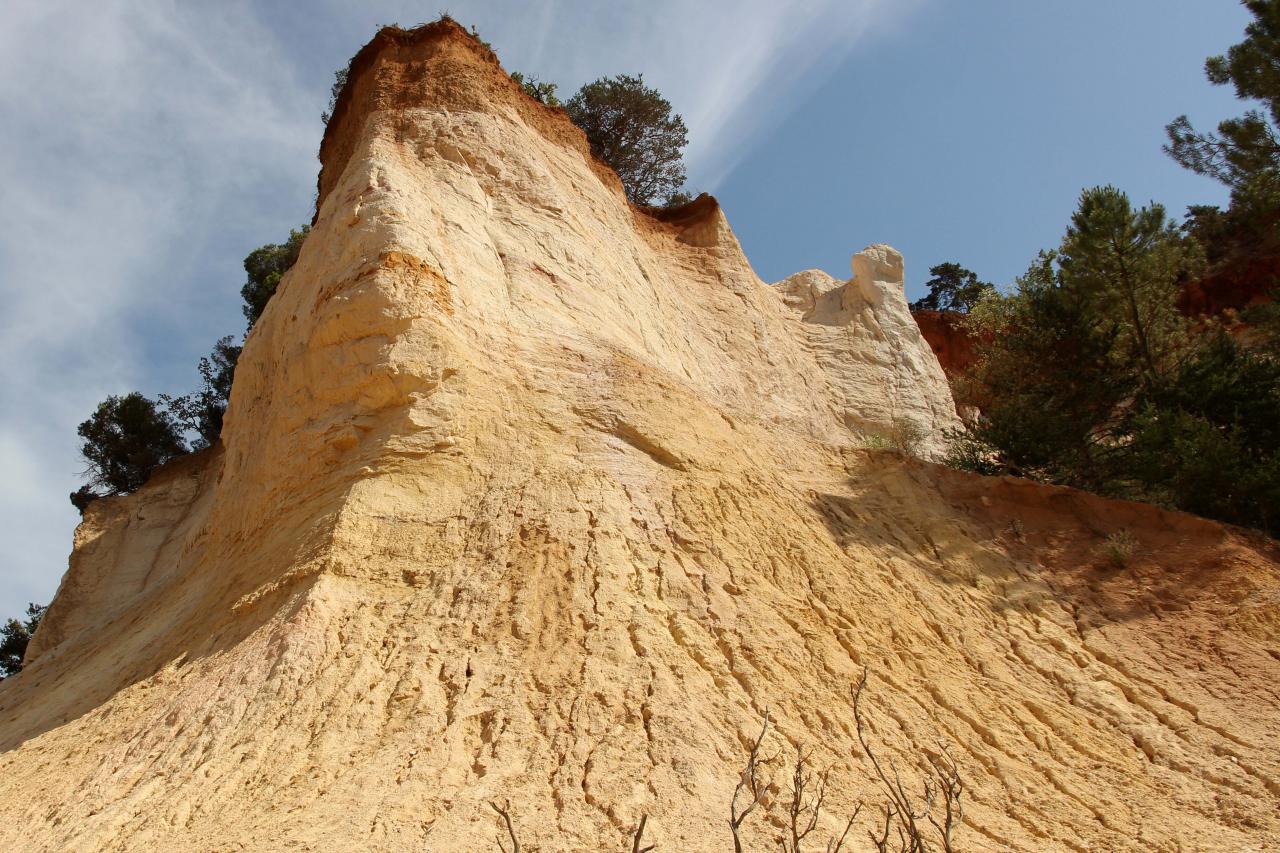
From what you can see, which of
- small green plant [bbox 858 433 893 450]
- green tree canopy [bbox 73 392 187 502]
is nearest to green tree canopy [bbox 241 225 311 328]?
green tree canopy [bbox 73 392 187 502]

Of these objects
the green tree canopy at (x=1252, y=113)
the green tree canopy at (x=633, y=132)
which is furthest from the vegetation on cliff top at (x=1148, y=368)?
the green tree canopy at (x=633, y=132)

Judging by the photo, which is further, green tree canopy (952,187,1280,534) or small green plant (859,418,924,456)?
small green plant (859,418,924,456)

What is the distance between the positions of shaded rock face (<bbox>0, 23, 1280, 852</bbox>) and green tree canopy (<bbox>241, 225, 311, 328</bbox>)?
9.46 meters

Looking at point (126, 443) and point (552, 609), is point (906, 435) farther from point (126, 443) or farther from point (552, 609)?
point (126, 443)

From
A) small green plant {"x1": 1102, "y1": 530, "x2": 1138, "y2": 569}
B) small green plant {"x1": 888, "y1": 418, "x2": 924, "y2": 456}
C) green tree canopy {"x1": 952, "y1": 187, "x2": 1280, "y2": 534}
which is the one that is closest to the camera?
small green plant {"x1": 1102, "y1": 530, "x2": 1138, "y2": 569}

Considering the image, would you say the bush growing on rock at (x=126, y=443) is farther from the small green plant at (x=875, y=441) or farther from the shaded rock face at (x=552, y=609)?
the small green plant at (x=875, y=441)

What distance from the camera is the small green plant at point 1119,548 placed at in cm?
1098

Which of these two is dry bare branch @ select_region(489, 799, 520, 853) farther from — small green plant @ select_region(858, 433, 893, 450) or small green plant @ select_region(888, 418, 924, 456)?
small green plant @ select_region(888, 418, 924, 456)

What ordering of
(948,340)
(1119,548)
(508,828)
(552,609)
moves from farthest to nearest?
(948,340) → (1119,548) → (552,609) → (508,828)

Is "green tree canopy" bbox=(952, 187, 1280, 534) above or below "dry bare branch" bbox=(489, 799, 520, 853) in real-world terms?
above

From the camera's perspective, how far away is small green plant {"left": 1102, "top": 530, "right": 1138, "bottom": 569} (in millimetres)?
10984

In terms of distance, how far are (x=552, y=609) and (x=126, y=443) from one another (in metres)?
16.4

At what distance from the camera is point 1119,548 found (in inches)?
435

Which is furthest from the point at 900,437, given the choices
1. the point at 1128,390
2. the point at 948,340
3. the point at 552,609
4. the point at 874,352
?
the point at 948,340
